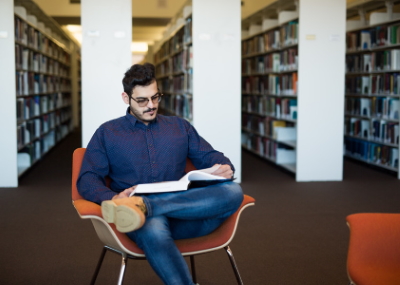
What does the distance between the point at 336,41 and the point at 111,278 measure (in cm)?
396

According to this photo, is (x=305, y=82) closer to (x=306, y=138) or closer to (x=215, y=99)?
(x=306, y=138)

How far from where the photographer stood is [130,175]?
258 centimetres

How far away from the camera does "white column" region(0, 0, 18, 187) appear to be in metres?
5.64

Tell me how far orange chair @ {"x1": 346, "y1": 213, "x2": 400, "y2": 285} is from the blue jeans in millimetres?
535

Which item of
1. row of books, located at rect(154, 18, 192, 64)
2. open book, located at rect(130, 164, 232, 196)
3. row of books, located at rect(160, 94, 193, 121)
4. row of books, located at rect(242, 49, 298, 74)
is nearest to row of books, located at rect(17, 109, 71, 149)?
row of books, located at rect(160, 94, 193, 121)

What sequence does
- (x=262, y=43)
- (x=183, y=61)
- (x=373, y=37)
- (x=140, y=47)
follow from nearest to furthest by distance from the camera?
(x=373, y=37) → (x=183, y=61) → (x=262, y=43) → (x=140, y=47)

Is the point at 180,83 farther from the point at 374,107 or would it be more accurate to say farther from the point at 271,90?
the point at 374,107

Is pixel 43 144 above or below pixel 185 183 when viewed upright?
below

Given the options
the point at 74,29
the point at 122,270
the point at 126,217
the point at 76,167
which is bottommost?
the point at 122,270

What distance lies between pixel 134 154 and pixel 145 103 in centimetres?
24

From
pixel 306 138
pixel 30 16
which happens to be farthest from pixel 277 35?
pixel 30 16

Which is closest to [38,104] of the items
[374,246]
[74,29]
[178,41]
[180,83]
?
[180,83]

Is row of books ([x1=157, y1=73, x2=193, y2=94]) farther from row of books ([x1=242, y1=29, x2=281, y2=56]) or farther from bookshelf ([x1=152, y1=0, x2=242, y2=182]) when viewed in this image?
row of books ([x1=242, y1=29, x2=281, y2=56])

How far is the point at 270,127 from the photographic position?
7.57m
